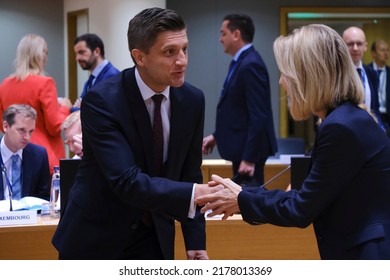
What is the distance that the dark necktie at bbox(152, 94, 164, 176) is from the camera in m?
2.63

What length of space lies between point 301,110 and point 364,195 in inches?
14.3

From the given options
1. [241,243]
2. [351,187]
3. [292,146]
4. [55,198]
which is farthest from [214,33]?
[351,187]

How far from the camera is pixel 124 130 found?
2568 millimetres

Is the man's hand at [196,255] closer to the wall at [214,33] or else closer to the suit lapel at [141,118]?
the suit lapel at [141,118]

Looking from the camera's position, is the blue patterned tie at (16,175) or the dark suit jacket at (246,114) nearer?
the blue patterned tie at (16,175)

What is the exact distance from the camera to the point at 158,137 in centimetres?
263

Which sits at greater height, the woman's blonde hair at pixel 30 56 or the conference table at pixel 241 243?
the woman's blonde hair at pixel 30 56

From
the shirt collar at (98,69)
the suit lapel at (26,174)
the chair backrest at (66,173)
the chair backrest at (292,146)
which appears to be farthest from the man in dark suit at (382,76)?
the chair backrest at (66,173)

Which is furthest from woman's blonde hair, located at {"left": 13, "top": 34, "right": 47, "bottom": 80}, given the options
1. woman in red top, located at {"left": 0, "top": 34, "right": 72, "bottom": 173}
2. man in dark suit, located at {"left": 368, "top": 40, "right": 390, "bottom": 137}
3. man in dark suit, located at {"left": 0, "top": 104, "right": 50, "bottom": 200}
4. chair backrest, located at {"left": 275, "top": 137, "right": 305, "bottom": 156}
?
man in dark suit, located at {"left": 368, "top": 40, "right": 390, "bottom": 137}

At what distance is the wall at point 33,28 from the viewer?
1045 cm

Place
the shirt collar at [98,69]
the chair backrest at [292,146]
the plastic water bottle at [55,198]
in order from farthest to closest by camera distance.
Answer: the chair backrest at [292,146], the shirt collar at [98,69], the plastic water bottle at [55,198]

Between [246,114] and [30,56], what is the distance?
1833 millimetres

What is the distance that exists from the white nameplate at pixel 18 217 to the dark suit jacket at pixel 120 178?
1.05m

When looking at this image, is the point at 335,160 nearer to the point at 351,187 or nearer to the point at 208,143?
the point at 351,187
